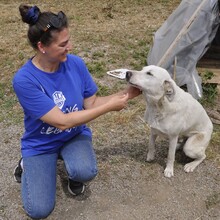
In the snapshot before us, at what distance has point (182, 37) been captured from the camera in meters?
5.52

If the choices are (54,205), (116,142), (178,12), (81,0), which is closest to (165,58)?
(178,12)

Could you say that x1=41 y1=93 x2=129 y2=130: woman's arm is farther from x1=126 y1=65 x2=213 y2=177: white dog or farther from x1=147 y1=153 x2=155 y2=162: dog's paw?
x1=147 y1=153 x2=155 y2=162: dog's paw

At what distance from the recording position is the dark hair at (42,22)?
2877mm

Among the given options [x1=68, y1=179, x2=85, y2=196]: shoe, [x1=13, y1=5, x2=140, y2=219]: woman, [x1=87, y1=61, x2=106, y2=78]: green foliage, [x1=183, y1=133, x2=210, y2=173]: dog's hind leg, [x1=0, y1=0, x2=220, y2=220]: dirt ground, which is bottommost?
[x1=87, y1=61, x2=106, y2=78]: green foliage

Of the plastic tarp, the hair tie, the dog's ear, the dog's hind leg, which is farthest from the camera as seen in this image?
the plastic tarp

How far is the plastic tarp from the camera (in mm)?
5402

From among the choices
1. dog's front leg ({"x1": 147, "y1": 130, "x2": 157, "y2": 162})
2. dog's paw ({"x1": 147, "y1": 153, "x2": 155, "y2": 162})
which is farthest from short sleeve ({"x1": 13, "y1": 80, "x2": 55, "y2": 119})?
dog's paw ({"x1": 147, "y1": 153, "x2": 155, "y2": 162})

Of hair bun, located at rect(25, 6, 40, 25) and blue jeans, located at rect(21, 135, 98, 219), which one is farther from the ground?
hair bun, located at rect(25, 6, 40, 25)

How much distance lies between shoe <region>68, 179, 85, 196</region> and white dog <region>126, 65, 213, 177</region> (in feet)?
2.83

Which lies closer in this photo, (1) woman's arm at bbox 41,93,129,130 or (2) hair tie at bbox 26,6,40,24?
(2) hair tie at bbox 26,6,40,24

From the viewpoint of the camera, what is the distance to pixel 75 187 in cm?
355

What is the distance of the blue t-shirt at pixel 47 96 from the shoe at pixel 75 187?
34cm

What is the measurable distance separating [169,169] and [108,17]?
18.0ft

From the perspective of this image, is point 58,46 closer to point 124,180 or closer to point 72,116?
point 72,116
